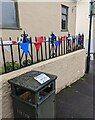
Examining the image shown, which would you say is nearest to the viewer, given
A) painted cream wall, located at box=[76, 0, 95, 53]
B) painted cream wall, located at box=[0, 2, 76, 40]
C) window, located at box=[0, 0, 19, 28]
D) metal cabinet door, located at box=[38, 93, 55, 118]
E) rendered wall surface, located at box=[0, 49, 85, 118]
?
metal cabinet door, located at box=[38, 93, 55, 118]

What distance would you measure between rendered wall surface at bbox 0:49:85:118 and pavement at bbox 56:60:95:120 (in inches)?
10.1

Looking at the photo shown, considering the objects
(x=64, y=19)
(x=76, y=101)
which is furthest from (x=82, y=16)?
(x=76, y=101)

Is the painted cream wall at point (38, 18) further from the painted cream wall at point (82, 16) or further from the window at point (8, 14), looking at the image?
the painted cream wall at point (82, 16)

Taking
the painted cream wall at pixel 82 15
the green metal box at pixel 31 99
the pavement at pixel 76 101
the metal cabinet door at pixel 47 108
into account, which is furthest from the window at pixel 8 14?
the painted cream wall at pixel 82 15

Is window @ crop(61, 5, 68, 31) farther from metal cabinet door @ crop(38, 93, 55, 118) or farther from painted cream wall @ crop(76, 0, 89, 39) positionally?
metal cabinet door @ crop(38, 93, 55, 118)

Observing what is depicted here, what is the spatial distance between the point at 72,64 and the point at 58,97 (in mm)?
1287

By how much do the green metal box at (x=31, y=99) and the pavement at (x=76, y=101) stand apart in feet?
2.19

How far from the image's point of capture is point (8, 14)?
14.2 ft

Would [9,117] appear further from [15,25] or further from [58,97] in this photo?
[15,25]

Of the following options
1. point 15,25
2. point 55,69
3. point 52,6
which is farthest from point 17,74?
point 52,6

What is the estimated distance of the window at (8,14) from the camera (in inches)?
163

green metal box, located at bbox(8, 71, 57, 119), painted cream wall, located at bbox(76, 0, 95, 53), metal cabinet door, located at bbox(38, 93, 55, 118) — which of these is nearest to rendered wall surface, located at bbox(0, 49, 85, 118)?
green metal box, located at bbox(8, 71, 57, 119)

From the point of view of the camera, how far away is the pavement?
2.79 meters

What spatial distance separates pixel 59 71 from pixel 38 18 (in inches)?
114
